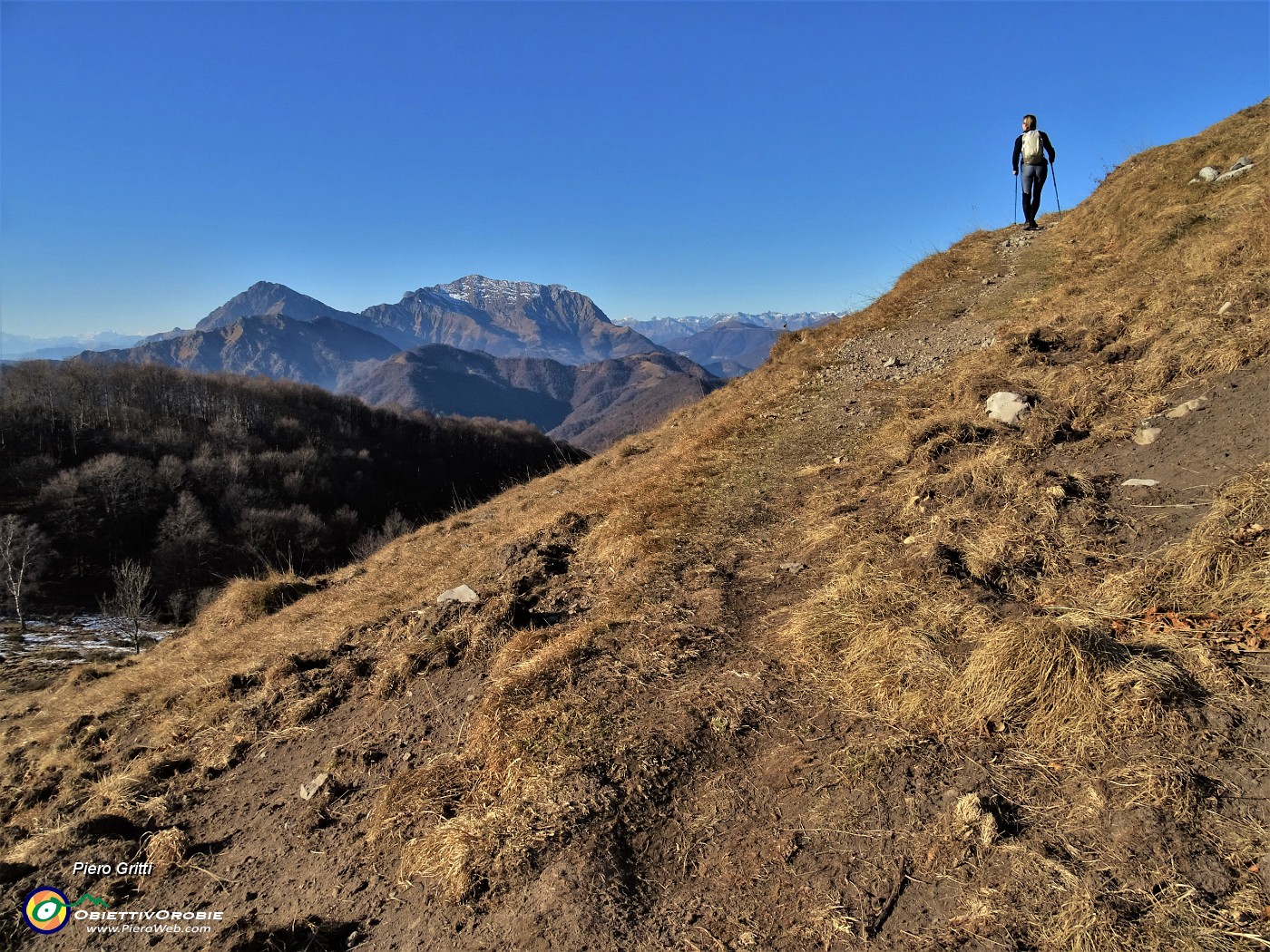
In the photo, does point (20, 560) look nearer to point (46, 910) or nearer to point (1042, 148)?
point (46, 910)

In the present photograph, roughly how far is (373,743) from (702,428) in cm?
781

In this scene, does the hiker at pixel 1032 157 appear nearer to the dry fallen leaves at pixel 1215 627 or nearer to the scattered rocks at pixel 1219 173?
the scattered rocks at pixel 1219 173

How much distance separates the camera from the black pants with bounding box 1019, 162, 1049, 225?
562 inches

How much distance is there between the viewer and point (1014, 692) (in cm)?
368

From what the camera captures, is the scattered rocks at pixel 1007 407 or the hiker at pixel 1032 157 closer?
the scattered rocks at pixel 1007 407

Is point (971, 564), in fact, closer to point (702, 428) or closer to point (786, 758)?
point (786, 758)

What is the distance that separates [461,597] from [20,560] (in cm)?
6971

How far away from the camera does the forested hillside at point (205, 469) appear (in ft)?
233

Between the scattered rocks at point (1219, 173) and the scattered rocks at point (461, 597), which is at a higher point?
the scattered rocks at point (1219, 173)

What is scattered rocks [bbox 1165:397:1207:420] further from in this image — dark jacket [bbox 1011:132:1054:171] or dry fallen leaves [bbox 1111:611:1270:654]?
dark jacket [bbox 1011:132:1054:171]

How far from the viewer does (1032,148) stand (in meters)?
13.7

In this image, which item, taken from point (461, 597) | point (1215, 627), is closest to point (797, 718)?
point (1215, 627)

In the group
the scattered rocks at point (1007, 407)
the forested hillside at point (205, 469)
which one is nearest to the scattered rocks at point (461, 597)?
the scattered rocks at point (1007, 407)

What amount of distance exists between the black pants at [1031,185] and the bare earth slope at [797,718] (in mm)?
6546
